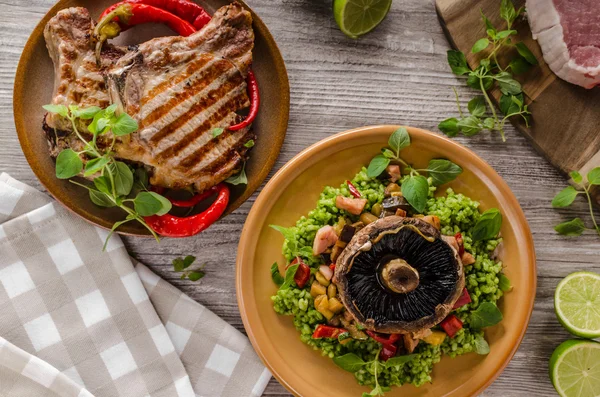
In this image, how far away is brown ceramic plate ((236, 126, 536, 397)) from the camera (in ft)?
10.3

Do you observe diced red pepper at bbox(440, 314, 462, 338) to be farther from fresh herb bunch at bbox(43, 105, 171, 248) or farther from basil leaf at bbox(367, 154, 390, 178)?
fresh herb bunch at bbox(43, 105, 171, 248)

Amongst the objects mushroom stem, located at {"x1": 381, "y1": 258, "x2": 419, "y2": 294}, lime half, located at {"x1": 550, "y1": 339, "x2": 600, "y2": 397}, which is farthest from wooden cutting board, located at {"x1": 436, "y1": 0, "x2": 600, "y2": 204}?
mushroom stem, located at {"x1": 381, "y1": 258, "x2": 419, "y2": 294}

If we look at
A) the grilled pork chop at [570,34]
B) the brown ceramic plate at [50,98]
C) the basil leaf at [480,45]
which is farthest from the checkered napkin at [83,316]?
the grilled pork chop at [570,34]

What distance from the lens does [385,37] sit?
11.3 ft

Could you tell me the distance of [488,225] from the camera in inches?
120

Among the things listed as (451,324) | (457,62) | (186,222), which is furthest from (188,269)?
(457,62)

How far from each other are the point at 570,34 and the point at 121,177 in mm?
2630

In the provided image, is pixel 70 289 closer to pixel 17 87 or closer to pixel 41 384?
pixel 41 384

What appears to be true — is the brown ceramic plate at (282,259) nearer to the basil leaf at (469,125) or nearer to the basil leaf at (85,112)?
the basil leaf at (469,125)

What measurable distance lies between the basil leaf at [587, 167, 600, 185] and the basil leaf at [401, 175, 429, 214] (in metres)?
1.01

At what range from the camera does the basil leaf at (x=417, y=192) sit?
2.92 meters

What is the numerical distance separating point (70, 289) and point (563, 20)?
3250 mm

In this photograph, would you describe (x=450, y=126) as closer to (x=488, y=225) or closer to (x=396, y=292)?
(x=488, y=225)

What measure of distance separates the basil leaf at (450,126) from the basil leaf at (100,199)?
6.38 feet
